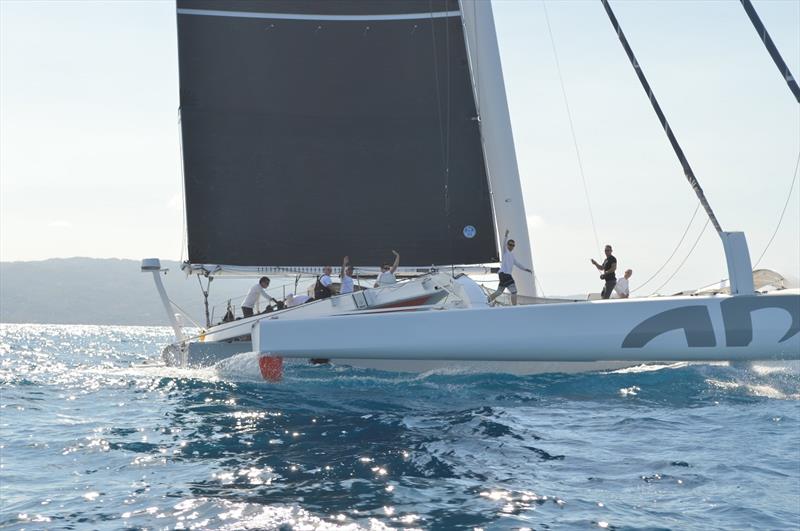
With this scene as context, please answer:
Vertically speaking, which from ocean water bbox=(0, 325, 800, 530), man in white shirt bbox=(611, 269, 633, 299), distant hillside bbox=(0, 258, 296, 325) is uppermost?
distant hillside bbox=(0, 258, 296, 325)

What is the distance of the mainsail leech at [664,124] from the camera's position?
30.8ft

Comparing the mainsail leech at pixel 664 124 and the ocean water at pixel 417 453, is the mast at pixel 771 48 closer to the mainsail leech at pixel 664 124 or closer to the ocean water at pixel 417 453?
the mainsail leech at pixel 664 124

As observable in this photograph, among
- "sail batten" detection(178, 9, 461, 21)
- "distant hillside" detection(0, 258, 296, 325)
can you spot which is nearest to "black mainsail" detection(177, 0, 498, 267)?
"sail batten" detection(178, 9, 461, 21)

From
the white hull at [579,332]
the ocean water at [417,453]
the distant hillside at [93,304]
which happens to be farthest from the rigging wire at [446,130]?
the distant hillside at [93,304]

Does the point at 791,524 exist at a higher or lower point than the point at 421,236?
lower

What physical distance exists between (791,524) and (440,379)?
5.63 metres

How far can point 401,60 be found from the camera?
13883 millimetres

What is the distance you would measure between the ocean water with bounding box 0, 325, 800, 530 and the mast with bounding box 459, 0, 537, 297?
278 cm

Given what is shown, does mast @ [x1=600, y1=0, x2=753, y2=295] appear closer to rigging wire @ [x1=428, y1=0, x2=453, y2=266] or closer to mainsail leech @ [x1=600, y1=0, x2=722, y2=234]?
mainsail leech @ [x1=600, y1=0, x2=722, y2=234]

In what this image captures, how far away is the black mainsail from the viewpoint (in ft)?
44.4

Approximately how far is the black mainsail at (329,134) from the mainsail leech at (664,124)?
3.26 m

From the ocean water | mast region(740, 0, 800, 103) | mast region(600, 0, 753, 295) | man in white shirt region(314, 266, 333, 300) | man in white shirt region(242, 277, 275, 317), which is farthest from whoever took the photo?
man in white shirt region(242, 277, 275, 317)

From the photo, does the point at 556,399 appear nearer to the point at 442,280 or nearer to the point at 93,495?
the point at 442,280

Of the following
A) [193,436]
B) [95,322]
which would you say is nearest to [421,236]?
[193,436]
